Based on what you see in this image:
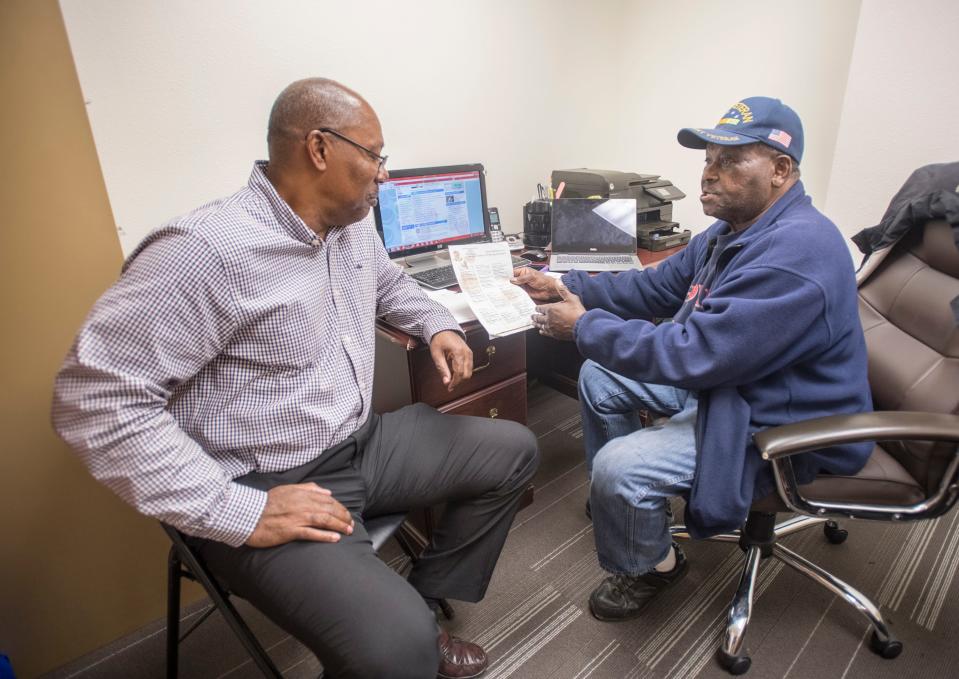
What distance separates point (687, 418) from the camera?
→ 52.1 inches

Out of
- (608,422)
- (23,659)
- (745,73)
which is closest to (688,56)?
(745,73)

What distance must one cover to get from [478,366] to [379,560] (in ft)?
2.31

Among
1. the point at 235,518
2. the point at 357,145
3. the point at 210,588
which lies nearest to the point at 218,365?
the point at 235,518

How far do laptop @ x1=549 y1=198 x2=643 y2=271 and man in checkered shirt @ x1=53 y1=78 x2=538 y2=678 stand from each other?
830 millimetres

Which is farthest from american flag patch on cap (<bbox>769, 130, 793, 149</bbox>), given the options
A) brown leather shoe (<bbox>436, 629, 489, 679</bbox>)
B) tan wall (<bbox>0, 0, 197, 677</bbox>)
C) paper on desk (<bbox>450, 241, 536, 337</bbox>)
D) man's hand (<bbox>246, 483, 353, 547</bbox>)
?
tan wall (<bbox>0, 0, 197, 677</bbox>)

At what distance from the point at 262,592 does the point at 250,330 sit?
1.55 feet

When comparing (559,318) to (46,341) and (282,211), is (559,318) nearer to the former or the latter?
(282,211)

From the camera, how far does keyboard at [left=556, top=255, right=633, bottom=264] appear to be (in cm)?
193

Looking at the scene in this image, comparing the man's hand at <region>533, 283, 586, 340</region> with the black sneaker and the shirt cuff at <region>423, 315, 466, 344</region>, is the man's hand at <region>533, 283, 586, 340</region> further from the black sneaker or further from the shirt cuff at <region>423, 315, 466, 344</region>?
the black sneaker

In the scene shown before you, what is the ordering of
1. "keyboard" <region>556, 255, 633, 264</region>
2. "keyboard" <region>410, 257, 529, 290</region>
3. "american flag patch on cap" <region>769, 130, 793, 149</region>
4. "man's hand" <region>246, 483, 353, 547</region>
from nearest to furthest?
1. "man's hand" <region>246, 483, 353, 547</region>
2. "american flag patch on cap" <region>769, 130, 793, 149</region>
3. "keyboard" <region>410, 257, 529, 290</region>
4. "keyboard" <region>556, 255, 633, 264</region>

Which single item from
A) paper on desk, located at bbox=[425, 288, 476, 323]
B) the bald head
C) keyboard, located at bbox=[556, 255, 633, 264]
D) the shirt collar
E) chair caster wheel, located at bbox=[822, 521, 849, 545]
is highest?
the bald head

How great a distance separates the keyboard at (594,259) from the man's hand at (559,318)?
0.49m

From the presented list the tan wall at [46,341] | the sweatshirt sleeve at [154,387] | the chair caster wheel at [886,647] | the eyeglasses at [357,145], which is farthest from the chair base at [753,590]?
the tan wall at [46,341]

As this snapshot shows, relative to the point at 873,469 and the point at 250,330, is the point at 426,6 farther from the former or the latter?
the point at 873,469
